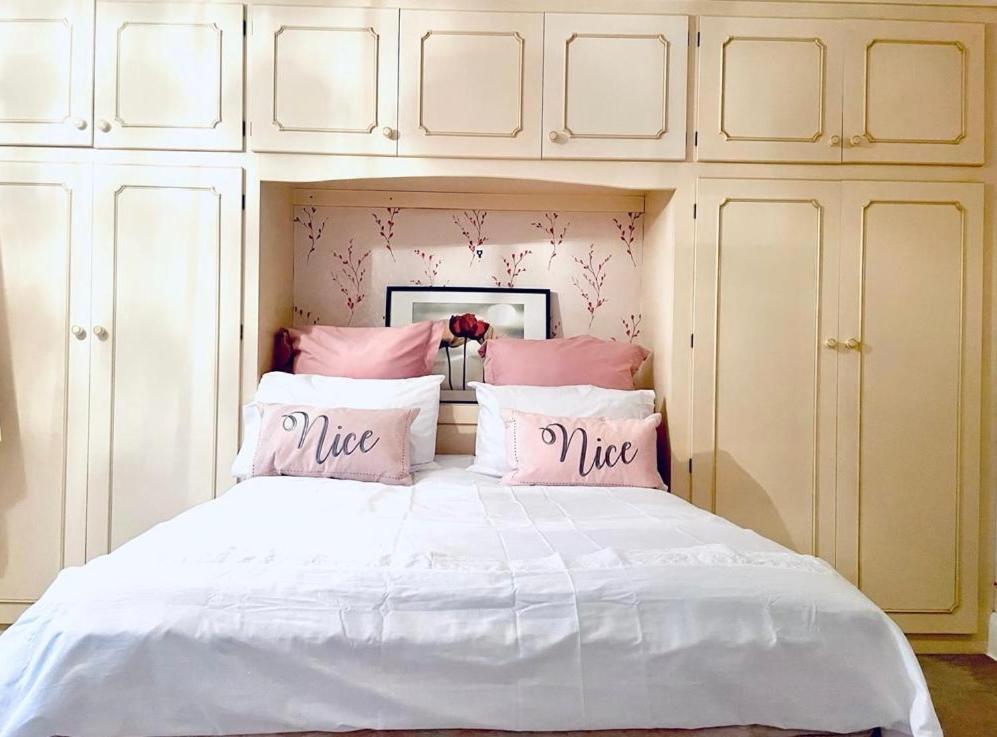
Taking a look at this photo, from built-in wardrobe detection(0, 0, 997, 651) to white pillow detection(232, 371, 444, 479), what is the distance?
132 millimetres

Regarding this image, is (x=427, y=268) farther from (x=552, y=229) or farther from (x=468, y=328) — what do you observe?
(x=552, y=229)

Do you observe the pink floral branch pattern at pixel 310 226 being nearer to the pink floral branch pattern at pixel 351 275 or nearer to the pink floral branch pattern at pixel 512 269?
the pink floral branch pattern at pixel 351 275

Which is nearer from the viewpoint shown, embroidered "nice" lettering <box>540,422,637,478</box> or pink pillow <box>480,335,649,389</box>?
embroidered "nice" lettering <box>540,422,637,478</box>

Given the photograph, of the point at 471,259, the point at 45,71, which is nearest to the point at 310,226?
the point at 471,259

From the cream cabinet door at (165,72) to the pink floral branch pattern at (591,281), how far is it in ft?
4.71

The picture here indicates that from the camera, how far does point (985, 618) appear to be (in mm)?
2822

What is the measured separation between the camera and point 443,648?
4.26 feet

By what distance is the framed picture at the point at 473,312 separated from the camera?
3188 mm

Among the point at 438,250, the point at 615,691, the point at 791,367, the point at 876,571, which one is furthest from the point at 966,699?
the point at 438,250

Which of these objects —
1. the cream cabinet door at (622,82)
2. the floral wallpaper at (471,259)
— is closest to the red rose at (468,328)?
the floral wallpaper at (471,259)

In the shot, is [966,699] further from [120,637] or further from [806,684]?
[120,637]

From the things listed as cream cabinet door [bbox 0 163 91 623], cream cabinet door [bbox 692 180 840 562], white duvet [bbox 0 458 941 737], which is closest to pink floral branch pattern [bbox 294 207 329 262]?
cream cabinet door [bbox 0 163 91 623]

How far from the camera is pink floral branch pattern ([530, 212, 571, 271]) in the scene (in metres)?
3.27

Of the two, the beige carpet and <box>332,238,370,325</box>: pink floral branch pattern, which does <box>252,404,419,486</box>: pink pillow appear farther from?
the beige carpet
